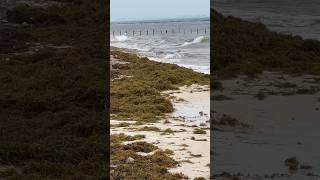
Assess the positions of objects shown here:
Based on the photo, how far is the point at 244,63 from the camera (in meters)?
19.9

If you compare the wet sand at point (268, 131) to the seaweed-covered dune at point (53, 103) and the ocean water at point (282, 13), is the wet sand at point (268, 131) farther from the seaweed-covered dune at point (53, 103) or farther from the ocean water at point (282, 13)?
the ocean water at point (282, 13)

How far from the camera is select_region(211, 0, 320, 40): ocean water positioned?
120ft

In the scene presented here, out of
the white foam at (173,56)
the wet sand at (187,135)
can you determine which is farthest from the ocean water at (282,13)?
the wet sand at (187,135)

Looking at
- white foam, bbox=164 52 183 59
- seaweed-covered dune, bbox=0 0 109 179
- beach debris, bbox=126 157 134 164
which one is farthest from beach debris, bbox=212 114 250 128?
white foam, bbox=164 52 183 59

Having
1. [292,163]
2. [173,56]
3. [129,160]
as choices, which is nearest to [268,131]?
[292,163]

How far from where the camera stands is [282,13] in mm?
45031

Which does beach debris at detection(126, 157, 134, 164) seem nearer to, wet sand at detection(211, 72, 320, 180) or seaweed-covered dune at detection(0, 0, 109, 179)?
seaweed-covered dune at detection(0, 0, 109, 179)

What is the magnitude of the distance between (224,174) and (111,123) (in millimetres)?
3651

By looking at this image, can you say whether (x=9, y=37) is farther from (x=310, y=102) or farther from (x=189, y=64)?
(x=310, y=102)

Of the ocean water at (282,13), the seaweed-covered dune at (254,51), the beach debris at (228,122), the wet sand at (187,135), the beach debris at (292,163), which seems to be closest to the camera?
the beach debris at (292,163)

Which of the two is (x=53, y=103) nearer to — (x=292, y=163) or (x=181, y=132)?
(x=181, y=132)

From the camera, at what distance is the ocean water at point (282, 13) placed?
36.6 meters

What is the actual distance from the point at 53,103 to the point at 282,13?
3602 cm

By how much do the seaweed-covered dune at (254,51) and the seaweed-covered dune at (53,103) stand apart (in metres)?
4.23
